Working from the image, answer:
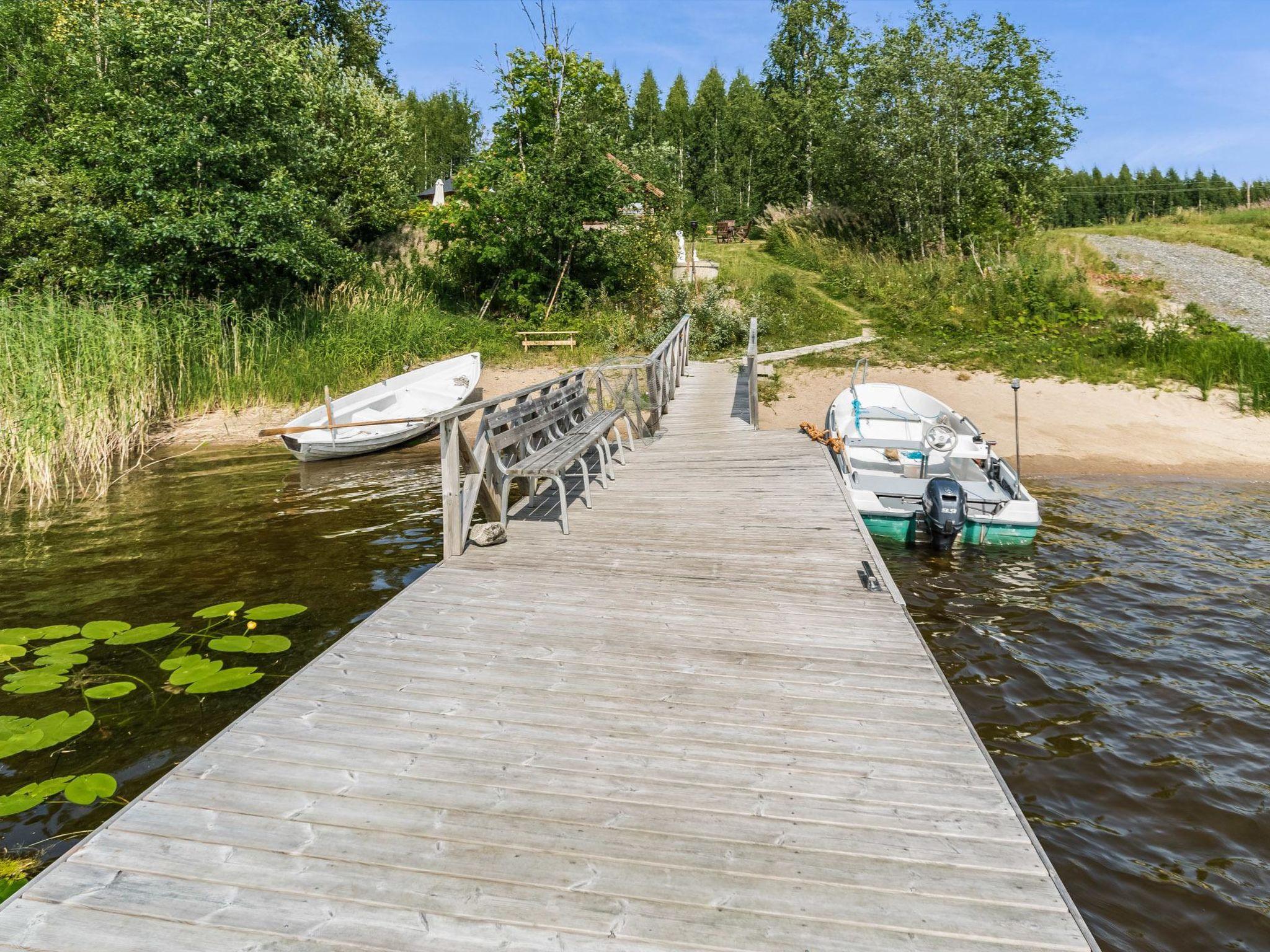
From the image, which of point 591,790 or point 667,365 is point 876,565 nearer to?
point 591,790

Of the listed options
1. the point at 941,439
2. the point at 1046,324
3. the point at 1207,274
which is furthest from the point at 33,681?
the point at 1207,274

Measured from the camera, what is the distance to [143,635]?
5.67 meters

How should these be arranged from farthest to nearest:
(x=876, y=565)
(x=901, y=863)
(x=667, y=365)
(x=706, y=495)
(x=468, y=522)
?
(x=667, y=365) < (x=706, y=495) < (x=468, y=522) < (x=876, y=565) < (x=901, y=863)

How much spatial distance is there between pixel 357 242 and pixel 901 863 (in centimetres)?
2614

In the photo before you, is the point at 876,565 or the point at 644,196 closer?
the point at 876,565

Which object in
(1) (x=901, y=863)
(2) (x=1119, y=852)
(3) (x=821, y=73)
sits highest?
(3) (x=821, y=73)

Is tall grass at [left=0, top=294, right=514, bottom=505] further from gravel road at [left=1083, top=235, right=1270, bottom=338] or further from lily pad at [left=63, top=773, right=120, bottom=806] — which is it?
gravel road at [left=1083, top=235, right=1270, bottom=338]

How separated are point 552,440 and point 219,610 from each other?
3.43m

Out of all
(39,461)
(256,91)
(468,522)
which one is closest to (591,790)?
(468,522)

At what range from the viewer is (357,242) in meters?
24.7

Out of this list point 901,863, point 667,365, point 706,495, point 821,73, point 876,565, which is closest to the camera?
point 901,863

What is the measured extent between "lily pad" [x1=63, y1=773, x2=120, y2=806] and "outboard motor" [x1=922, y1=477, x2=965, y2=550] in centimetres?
705

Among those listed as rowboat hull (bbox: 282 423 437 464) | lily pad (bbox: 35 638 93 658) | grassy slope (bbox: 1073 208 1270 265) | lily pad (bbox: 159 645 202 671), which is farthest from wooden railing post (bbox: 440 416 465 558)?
grassy slope (bbox: 1073 208 1270 265)

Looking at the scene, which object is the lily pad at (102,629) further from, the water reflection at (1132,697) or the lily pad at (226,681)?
the water reflection at (1132,697)
